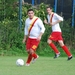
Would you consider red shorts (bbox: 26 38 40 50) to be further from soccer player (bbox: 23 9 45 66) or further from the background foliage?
the background foliage

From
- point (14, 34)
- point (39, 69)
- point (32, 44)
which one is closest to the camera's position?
point (39, 69)

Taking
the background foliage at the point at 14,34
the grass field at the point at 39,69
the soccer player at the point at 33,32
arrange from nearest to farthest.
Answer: the grass field at the point at 39,69 < the soccer player at the point at 33,32 < the background foliage at the point at 14,34

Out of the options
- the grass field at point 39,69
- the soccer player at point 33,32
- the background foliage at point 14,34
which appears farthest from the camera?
the background foliage at point 14,34

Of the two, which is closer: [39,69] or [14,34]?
[39,69]

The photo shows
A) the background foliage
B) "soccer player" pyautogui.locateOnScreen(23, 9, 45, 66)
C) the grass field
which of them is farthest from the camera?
the background foliage

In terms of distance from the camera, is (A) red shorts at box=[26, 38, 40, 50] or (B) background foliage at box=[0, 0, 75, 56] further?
(B) background foliage at box=[0, 0, 75, 56]

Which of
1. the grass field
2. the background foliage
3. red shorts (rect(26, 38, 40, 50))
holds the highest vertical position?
red shorts (rect(26, 38, 40, 50))

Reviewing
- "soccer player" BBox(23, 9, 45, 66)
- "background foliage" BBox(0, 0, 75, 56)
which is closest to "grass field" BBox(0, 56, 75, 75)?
"soccer player" BBox(23, 9, 45, 66)

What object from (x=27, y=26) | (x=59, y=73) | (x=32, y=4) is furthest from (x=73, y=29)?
(x=59, y=73)

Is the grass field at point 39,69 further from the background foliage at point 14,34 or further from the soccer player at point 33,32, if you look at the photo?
the background foliage at point 14,34

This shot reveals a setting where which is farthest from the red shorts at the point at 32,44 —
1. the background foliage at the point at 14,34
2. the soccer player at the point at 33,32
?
the background foliage at the point at 14,34

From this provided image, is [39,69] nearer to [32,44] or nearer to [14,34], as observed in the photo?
[32,44]

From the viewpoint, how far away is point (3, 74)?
9594 mm

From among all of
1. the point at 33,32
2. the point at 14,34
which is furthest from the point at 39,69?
the point at 14,34
